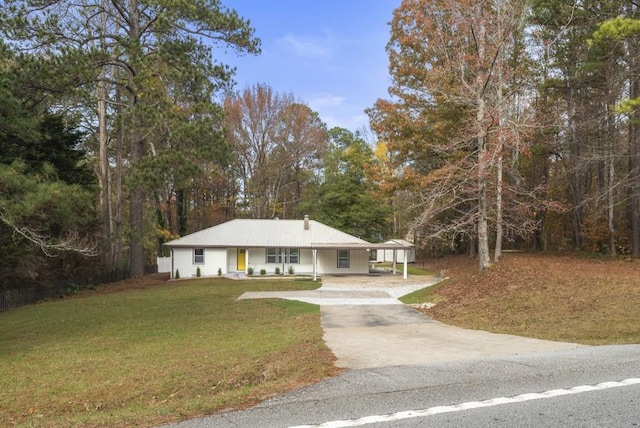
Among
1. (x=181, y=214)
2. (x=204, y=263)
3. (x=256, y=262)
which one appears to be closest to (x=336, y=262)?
Result: (x=256, y=262)

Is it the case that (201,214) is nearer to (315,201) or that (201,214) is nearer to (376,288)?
(315,201)

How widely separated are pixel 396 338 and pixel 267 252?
21.5 meters

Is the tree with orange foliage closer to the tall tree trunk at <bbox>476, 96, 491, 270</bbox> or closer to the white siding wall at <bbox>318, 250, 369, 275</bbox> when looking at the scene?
the tall tree trunk at <bbox>476, 96, 491, 270</bbox>

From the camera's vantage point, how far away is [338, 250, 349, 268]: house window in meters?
30.7

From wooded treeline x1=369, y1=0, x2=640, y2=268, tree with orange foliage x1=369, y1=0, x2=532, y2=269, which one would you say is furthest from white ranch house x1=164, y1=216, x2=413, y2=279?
tree with orange foliage x1=369, y1=0, x2=532, y2=269

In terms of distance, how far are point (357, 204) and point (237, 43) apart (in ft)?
73.9

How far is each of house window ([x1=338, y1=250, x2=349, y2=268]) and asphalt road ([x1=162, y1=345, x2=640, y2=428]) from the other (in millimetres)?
24165

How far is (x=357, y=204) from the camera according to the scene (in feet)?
136

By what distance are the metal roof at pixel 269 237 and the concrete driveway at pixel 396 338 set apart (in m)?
12.2

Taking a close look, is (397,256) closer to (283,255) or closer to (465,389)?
(283,255)

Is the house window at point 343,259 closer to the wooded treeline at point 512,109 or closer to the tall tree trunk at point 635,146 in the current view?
the wooded treeline at point 512,109

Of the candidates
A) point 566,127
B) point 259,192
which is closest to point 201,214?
point 259,192

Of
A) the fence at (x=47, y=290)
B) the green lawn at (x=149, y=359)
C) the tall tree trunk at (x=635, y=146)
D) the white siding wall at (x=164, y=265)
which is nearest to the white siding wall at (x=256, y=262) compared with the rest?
the fence at (x=47, y=290)

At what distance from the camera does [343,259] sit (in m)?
30.7
